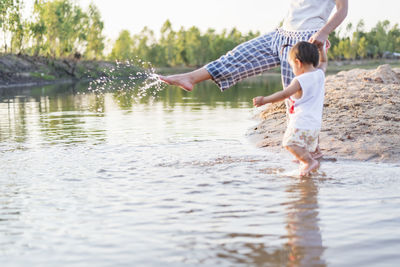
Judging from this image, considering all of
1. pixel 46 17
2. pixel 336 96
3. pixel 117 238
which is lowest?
pixel 117 238

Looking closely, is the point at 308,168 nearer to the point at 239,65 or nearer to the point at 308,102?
the point at 308,102

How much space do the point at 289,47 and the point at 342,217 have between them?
6.87 feet

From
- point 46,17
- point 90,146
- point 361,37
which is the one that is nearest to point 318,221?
point 90,146

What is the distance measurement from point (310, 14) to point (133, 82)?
3.40 metres

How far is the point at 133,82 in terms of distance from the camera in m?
7.95

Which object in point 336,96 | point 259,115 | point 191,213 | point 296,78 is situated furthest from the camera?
point 259,115

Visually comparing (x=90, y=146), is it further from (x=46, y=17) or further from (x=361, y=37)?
(x=361, y=37)

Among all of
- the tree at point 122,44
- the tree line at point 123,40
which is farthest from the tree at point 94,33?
the tree at point 122,44

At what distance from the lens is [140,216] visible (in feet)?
12.5

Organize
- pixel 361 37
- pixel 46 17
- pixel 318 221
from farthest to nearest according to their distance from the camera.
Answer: pixel 361 37
pixel 46 17
pixel 318 221

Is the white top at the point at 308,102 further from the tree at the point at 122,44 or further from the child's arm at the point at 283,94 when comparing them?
the tree at the point at 122,44

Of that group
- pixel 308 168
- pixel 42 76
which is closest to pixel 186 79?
pixel 308 168

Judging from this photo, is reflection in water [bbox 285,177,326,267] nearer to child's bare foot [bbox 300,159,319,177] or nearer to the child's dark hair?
child's bare foot [bbox 300,159,319,177]

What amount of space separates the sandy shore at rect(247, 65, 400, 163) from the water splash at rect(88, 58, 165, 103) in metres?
1.99
